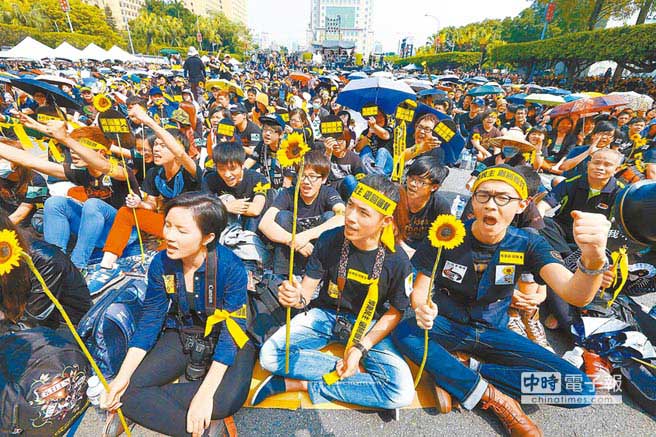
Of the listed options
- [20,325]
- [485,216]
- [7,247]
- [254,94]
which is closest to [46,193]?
[20,325]

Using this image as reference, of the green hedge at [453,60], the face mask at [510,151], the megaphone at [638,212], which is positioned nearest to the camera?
the megaphone at [638,212]

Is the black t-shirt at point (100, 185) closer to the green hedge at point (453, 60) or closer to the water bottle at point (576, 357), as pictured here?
the water bottle at point (576, 357)

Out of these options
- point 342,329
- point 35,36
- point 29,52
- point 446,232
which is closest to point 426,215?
point 342,329

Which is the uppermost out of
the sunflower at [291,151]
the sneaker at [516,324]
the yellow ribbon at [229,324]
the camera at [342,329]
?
the sunflower at [291,151]

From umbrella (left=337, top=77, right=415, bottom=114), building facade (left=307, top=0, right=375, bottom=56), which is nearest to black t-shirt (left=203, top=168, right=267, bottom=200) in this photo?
umbrella (left=337, top=77, right=415, bottom=114)

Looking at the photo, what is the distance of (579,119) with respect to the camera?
762 centimetres

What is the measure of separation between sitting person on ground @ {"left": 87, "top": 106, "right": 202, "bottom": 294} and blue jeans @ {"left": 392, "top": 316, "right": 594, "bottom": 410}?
3.04 meters

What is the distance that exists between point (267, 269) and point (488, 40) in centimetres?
5557

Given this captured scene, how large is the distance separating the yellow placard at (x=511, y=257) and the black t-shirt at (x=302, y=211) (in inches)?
70.2

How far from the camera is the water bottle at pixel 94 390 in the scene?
1.94 meters

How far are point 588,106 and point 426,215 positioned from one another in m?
6.86

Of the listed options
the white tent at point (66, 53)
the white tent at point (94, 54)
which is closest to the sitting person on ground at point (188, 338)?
the white tent at point (66, 53)

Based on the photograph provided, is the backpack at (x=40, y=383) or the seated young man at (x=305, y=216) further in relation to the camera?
the seated young man at (x=305, y=216)

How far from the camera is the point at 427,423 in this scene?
2.25 m
